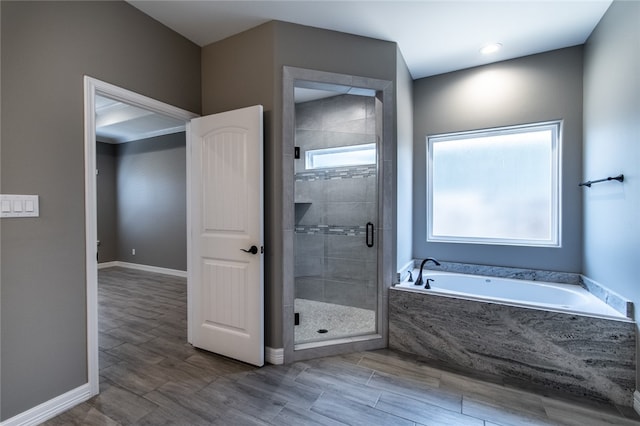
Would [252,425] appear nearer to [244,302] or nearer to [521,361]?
[244,302]

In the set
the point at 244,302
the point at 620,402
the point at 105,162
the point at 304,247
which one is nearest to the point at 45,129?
the point at 244,302

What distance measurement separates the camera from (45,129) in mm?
1703

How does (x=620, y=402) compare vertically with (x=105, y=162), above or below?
below

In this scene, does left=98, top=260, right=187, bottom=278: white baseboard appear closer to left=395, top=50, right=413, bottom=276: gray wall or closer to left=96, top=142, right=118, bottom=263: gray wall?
left=96, top=142, right=118, bottom=263: gray wall

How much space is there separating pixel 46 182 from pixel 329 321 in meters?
2.49

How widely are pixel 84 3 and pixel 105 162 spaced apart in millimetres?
5420

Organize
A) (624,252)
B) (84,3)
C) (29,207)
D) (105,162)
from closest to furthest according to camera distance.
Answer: (29,207) < (84,3) < (624,252) < (105,162)

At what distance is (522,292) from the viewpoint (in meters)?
2.84

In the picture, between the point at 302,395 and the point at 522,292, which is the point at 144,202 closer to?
the point at 302,395

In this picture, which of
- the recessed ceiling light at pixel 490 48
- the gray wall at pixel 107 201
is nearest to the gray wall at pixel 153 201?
the gray wall at pixel 107 201

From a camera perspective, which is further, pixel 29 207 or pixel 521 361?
pixel 521 361

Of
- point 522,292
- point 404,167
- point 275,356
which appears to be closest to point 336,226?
point 404,167

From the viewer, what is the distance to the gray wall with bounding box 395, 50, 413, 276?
281 centimetres

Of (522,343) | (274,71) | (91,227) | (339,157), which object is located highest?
(274,71)
